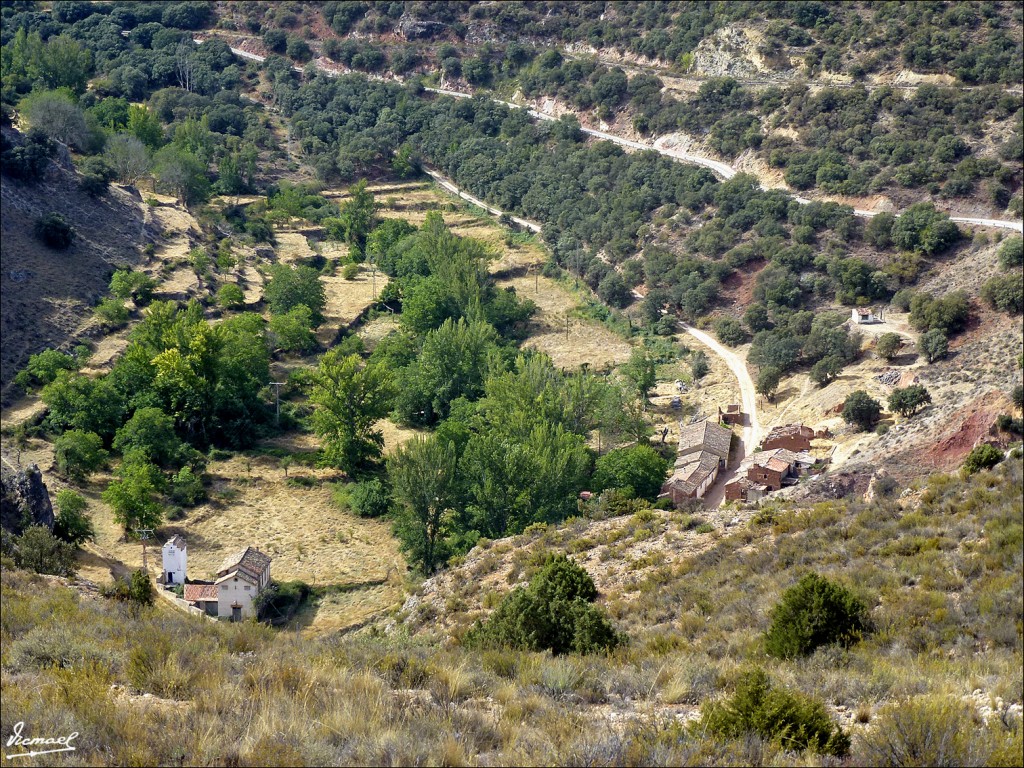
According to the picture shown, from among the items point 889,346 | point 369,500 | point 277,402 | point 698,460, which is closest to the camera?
point 369,500

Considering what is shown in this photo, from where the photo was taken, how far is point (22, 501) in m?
24.8

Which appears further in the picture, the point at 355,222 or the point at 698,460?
the point at 355,222

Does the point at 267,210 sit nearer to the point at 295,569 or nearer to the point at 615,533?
the point at 295,569

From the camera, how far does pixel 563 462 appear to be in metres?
29.4

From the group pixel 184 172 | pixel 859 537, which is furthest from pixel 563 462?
pixel 184 172

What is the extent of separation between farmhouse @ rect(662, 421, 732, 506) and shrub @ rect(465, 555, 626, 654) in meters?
14.7

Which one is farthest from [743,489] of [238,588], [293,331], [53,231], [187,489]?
[53,231]

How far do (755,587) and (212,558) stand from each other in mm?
18315

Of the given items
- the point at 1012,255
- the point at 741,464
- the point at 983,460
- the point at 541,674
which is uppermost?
the point at 541,674

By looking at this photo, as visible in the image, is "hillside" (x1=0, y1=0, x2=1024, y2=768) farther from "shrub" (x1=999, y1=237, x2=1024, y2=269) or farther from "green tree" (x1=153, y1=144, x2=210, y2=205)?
"shrub" (x1=999, y1=237, x2=1024, y2=269)

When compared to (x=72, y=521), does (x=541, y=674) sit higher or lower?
higher

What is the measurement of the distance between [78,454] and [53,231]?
17769 millimetres

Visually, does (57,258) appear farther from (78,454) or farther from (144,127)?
(144,127)

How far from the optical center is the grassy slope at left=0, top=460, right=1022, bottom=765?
8.02m
